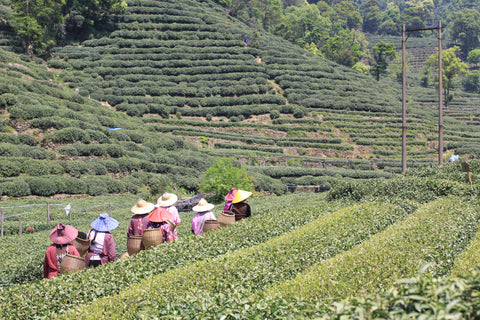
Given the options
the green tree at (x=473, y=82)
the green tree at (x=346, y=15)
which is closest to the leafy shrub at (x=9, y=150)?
the green tree at (x=473, y=82)

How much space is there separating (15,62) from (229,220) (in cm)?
4259

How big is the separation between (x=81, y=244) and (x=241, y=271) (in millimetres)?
4089

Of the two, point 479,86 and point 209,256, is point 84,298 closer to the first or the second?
point 209,256

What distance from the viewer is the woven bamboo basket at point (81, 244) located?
9.87 m

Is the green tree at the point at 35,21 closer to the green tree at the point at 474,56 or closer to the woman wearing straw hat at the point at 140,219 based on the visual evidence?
the woman wearing straw hat at the point at 140,219

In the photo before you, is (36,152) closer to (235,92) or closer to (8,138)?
(8,138)

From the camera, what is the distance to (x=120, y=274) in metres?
8.27

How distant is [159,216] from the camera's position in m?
10.1

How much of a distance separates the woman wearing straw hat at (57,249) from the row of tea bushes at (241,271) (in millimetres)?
2533

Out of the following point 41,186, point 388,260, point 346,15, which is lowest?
point 41,186

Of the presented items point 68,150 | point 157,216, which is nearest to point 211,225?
point 157,216

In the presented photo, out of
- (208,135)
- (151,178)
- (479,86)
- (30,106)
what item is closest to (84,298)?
(151,178)

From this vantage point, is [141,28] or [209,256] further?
[141,28]

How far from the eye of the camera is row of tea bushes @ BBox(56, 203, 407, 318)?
6.19 m
